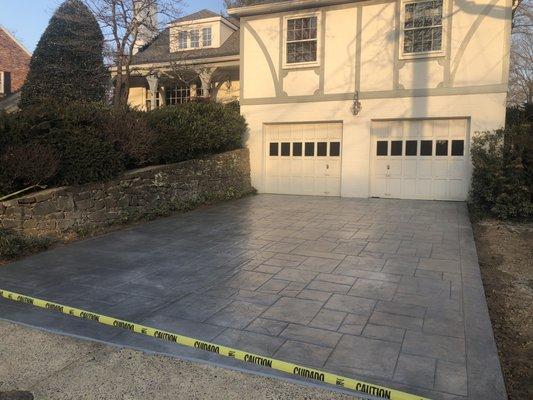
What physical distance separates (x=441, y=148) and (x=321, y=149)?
3.70m

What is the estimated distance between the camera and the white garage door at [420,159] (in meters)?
13.5

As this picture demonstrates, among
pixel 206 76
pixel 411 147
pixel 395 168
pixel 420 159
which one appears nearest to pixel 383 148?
pixel 395 168

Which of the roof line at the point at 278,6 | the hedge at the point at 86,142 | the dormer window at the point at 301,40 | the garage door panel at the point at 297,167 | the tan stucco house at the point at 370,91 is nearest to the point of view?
the hedge at the point at 86,142

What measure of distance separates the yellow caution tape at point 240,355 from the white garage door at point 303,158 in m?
11.2

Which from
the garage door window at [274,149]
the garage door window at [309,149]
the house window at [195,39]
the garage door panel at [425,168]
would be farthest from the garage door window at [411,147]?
the house window at [195,39]

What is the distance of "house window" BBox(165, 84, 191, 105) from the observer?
65.3 ft

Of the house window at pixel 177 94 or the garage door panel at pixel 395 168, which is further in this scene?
the house window at pixel 177 94

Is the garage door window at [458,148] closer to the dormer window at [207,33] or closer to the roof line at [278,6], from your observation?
the roof line at [278,6]

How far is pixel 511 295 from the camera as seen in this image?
18.3 ft

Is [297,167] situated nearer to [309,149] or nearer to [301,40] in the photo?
[309,149]

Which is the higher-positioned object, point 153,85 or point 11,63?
point 11,63

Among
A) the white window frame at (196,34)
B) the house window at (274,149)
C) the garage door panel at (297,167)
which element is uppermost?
the white window frame at (196,34)

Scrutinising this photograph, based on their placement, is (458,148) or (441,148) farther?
(441,148)

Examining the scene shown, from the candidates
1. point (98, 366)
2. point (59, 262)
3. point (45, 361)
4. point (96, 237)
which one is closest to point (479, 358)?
point (98, 366)
